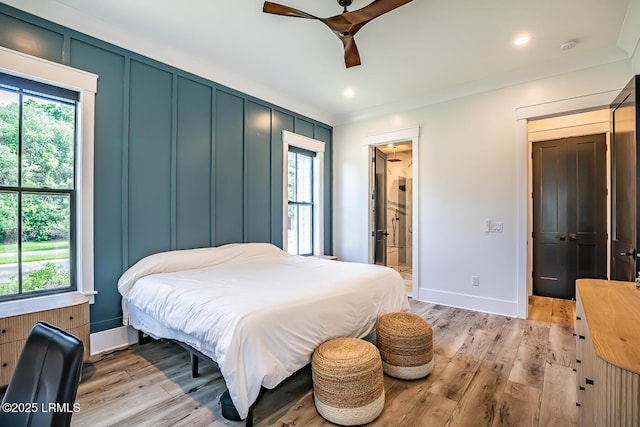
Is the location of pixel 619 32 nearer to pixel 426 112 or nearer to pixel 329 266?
pixel 426 112

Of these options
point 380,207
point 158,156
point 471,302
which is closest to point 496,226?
point 471,302

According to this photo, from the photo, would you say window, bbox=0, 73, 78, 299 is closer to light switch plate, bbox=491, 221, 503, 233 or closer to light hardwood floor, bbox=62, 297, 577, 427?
light hardwood floor, bbox=62, 297, 577, 427

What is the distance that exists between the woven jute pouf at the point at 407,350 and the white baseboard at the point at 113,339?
7.43 feet

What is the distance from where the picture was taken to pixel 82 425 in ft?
5.66

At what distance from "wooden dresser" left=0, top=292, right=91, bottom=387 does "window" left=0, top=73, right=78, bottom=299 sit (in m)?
0.25

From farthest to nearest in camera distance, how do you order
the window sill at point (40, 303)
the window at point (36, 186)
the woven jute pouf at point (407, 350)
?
the window at point (36, 186) < the woven jute pouf at point (407, 350) < the window sill at point (40, 303)

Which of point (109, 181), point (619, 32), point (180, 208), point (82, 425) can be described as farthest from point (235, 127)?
point (619, 32)

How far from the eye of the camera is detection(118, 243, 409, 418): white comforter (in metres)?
1.63

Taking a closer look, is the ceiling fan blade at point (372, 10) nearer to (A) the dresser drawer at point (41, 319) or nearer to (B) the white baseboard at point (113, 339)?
(A) the dresser drawer at point (41, 319)

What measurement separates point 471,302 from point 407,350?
217 centimetres

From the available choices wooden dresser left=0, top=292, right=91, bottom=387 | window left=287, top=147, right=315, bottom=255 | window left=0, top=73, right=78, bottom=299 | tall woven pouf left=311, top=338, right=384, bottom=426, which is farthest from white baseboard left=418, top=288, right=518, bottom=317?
window left=0, top=73, right=78, bottom=299

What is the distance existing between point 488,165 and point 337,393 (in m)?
3.28

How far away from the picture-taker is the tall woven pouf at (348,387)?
1729mm

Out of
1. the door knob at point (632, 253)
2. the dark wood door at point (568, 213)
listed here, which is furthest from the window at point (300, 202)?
the door knob at point (632, 253)
